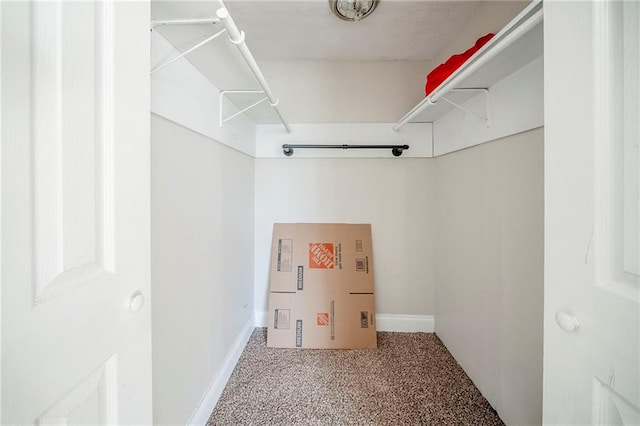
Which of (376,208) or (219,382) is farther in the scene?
(376,208)

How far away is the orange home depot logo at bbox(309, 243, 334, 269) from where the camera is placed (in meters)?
2.15

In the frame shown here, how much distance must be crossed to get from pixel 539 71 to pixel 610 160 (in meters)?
0.86

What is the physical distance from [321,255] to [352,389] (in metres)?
0.96

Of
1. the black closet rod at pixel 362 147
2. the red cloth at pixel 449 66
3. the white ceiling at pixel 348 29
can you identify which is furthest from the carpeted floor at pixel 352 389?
the white ceiling at pixel 348 29

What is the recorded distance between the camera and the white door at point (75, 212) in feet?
1.09

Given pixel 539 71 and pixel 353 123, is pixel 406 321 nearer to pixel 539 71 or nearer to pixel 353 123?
pixel 353 123

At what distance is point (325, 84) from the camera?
7.14ft

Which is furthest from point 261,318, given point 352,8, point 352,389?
point 352,8

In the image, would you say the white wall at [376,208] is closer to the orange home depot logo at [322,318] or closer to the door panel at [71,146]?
the orange home depot logo at [322,318]

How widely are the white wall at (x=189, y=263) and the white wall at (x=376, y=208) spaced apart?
1.57 feet

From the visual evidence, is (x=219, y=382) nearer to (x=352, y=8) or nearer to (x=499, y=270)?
(x=499, y=270)

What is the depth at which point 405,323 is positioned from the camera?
2.20 m

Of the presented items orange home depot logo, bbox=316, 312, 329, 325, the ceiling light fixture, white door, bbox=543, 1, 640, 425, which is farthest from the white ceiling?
orange home depot logo, bbox=316, 312, 329, 325

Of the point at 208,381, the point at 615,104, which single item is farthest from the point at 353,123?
the point at 208,381
